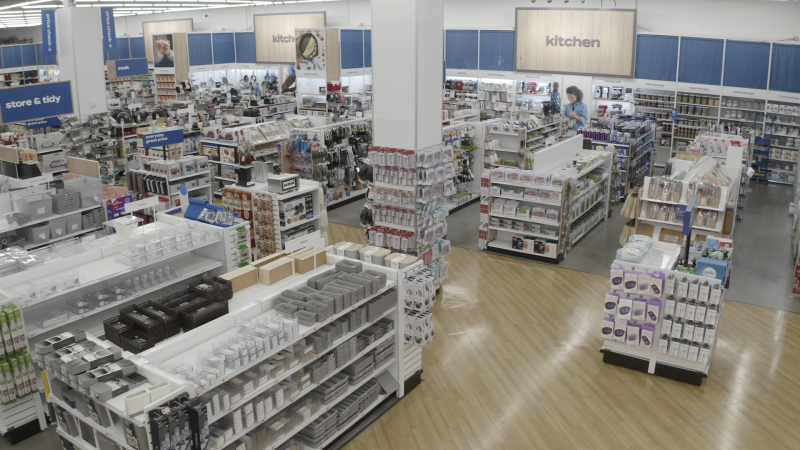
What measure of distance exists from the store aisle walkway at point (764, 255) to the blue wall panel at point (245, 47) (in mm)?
20582

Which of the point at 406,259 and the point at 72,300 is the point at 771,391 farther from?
the point at 72,300

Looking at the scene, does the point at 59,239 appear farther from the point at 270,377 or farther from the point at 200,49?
the point at 200,49

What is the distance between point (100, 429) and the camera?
438cm

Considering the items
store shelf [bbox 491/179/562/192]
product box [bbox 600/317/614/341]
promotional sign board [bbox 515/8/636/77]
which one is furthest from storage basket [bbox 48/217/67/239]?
promotional sign board [bbox 515/8/636/77]

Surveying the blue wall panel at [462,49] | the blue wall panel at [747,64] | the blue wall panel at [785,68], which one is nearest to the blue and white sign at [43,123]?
the blue wall panel at [462,49]

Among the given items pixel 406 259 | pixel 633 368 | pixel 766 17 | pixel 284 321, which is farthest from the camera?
pixel 766 17

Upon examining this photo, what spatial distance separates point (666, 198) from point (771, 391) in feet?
10.8

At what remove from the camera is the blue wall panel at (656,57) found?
17023mm

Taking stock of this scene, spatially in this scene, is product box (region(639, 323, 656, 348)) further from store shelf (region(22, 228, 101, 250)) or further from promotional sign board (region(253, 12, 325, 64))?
promotional sign board (region(253, 12, 325, 64))

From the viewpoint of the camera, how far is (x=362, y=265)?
6.46 m

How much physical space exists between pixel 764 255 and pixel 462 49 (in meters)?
13.0

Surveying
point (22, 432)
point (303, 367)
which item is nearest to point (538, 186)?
point (303, 367)

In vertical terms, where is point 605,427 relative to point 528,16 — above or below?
below

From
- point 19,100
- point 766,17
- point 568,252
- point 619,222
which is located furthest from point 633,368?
point 766,17
